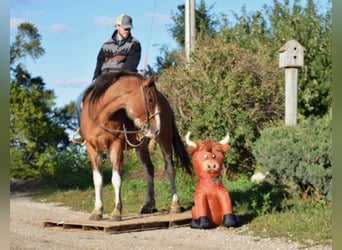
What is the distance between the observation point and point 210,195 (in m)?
7.89

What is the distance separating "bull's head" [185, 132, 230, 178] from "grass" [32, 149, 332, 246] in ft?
2.94

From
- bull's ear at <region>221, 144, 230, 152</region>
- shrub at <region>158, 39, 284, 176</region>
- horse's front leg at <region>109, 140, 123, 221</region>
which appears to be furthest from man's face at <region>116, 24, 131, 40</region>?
shrub at <region>158, 39, 284, 176</region>

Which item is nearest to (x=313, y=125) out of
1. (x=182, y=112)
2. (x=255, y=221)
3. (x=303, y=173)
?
(x=303, y=173)

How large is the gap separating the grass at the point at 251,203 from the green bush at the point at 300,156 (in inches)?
11.3

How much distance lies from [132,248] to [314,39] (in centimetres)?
1192

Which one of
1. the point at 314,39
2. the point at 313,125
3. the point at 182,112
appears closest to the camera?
the point at 313,125

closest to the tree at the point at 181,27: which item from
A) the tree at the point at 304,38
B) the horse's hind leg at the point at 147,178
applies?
the tree at the point at 304,38

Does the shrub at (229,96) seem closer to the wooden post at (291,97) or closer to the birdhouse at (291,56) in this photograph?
the wooden post at (291,97)

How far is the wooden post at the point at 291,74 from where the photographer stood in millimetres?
11203

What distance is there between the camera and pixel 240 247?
6664 millimetres

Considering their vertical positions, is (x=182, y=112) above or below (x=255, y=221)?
above

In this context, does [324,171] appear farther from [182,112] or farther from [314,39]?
Answer: [314,39]

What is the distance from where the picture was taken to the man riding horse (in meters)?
8.46

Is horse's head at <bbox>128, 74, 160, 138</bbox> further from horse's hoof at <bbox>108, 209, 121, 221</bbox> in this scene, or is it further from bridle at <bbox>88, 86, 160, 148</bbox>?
horse's hoof at <bbox>108, 209, 121, 221</bbox>
